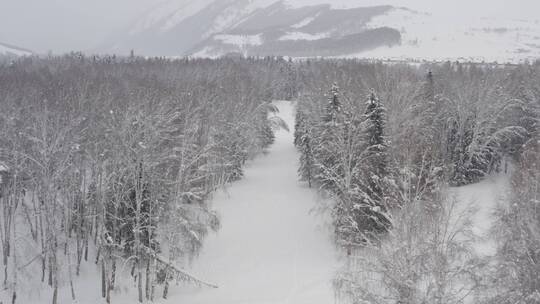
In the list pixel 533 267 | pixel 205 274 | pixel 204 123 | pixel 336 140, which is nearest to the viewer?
pixel 533 267

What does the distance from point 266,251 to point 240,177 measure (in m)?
16.1

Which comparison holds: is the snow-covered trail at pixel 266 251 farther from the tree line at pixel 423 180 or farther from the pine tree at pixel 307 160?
the tree line at pixel 423 180

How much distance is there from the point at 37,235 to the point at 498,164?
128 feet

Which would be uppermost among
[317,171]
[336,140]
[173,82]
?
[173,82]

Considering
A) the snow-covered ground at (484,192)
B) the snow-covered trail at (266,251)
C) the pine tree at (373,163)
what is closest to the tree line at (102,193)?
the snow-covered trail at (266,251)

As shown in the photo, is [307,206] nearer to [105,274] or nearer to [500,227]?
[105,274]

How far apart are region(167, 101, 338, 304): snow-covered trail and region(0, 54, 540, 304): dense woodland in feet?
6.74

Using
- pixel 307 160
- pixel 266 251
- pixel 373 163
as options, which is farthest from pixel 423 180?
pixel 307 160

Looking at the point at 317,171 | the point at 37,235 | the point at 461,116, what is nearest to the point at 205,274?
the point at 37,235

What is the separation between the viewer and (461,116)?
43062 millimetres

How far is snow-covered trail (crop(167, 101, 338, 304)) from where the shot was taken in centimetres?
2925

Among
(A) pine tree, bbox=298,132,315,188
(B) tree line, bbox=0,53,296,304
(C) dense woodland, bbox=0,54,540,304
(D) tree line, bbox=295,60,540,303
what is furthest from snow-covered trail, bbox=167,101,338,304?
(D) tree line, bbox=295,60,540,303

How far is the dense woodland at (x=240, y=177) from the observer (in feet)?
60.3

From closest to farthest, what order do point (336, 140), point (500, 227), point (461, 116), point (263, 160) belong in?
point (500, 227) → point (336, 140) → point (461, 116) → point (263, 160)
